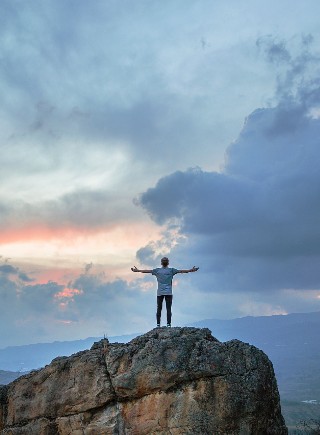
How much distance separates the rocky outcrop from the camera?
22.4 m

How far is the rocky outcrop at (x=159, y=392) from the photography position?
883 inches

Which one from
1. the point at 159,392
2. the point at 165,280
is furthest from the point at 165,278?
the point at 159,392

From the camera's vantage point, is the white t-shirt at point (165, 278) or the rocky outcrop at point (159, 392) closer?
the rocky outcrop at point (159, 392)

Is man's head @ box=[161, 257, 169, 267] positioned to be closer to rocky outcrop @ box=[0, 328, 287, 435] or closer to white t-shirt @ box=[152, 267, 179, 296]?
white t-shirt @ box=[152, 267, 179, 296]

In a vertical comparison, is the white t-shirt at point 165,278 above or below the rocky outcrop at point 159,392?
above

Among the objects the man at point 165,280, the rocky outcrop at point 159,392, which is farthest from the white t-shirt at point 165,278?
the rocky outcrop at point 159,392

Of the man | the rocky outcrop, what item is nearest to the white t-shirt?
the man

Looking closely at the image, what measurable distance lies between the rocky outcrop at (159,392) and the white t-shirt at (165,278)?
2419 mm

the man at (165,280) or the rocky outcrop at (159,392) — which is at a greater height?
the man at (165,280)

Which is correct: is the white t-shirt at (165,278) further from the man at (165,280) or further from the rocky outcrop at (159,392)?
the rocky outcrop at (159,392)

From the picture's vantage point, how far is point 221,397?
73.8 ft

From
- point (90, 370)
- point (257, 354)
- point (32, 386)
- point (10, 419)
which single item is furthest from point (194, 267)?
point (10, 419)

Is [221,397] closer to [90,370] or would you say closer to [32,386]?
[90,370]

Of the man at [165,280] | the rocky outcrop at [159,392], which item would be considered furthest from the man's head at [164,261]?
the rocky outcrop at [159,392]
